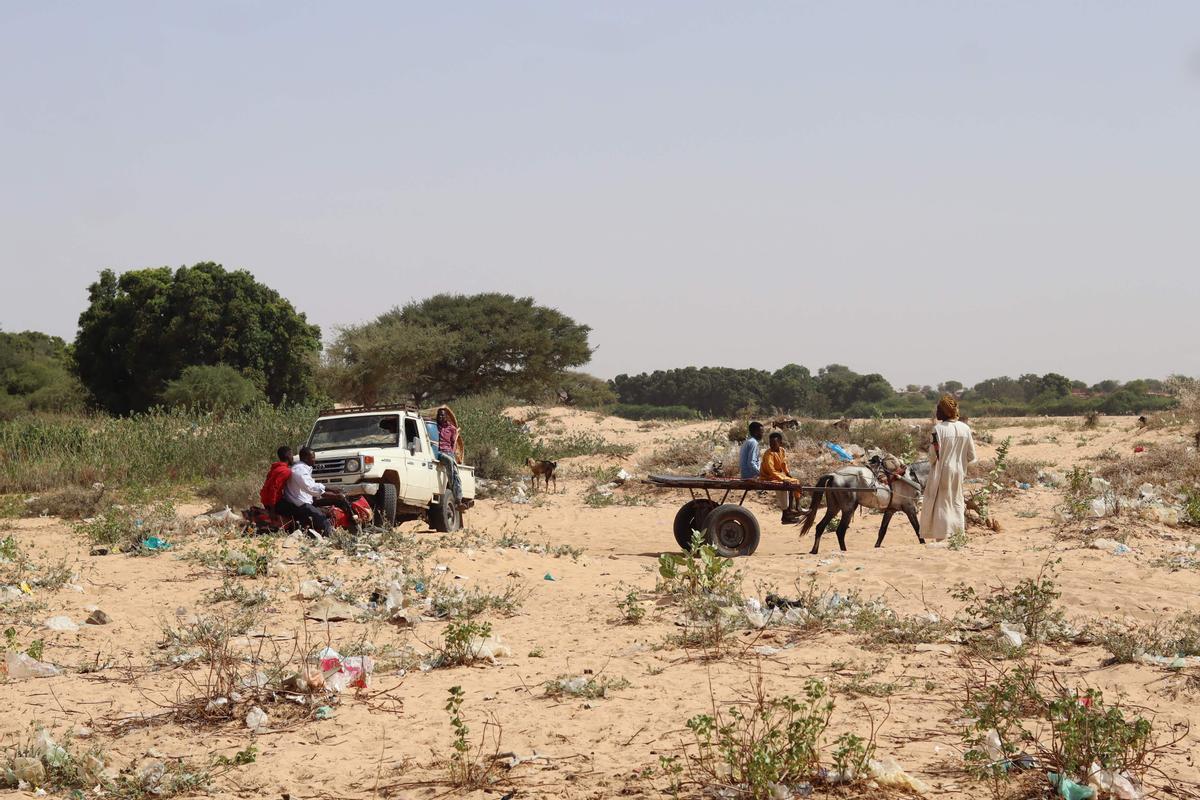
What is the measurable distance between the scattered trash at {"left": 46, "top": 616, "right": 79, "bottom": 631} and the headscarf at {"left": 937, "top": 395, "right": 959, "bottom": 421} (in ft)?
27.4

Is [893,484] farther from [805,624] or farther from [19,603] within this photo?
[19,603]

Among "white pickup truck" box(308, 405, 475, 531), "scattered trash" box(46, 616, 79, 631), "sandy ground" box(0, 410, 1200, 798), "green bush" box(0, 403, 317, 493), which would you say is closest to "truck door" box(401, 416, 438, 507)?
"white pickup truck" box(308, 405, 475, 531)

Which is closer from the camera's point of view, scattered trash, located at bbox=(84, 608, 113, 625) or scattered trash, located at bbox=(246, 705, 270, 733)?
scattered trash, located at bbox=(246, 705, 270, 733)

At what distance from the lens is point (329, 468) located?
13531 millimetres

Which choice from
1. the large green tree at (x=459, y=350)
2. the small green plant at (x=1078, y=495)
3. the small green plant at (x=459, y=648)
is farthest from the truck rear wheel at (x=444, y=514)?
the large green tree at (x=459, y=350)

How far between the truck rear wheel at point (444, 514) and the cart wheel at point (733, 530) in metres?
3.68

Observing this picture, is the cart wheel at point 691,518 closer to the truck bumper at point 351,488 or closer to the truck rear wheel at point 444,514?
the truck rear wheel at point 444,514

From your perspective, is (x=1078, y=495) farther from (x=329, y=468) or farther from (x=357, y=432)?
(x=329, y=468)

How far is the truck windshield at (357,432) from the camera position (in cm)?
1431

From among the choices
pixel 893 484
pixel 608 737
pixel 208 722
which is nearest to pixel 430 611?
pixel 208 722

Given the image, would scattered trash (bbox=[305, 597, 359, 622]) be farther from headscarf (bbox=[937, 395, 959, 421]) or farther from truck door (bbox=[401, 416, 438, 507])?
headscarf (bbox=[937, 395, 959, 421])

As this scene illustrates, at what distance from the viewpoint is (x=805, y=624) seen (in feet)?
26.5

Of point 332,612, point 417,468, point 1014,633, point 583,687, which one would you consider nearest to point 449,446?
point 417,468

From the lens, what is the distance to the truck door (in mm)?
13953
